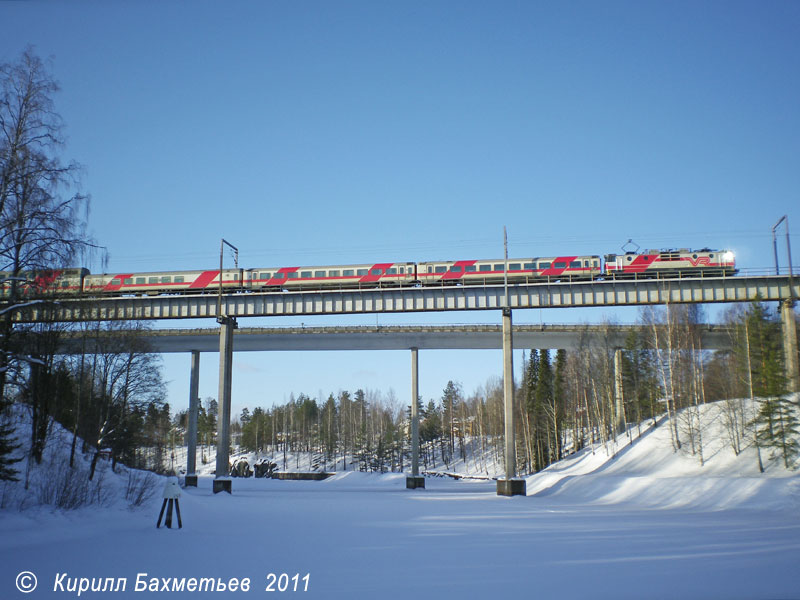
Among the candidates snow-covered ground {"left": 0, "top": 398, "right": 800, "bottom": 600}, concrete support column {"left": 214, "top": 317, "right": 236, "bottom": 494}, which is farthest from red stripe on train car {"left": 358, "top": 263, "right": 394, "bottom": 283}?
snow-covered ground {"left": 0, "top": 398, "right": 800, "bottom": 600}

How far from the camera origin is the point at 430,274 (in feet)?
154

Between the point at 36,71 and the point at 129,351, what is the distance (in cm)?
2683

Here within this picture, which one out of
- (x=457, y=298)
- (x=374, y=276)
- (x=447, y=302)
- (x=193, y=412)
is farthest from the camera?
(x=193, y=412)

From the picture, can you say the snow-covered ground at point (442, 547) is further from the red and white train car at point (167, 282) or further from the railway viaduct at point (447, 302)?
the red and white train car at point (167, 282)

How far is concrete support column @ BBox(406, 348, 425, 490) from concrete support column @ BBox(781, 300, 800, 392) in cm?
2570

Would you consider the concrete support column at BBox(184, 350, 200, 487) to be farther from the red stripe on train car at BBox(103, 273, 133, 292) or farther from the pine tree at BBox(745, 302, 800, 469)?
the pine tree at BBox(745, 302, 800, 469)

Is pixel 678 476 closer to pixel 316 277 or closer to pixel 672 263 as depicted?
pixel 672 263

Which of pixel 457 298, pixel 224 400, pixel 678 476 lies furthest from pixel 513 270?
pixel 224 400

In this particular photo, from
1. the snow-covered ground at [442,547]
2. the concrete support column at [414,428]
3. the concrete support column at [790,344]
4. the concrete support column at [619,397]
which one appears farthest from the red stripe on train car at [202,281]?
the concrete support column at [790,344]

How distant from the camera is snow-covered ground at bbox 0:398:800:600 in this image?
1066 centimetres

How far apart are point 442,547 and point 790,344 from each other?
119 feet

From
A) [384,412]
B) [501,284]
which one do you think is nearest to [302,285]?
[501,284]

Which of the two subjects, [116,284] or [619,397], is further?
[619,397]

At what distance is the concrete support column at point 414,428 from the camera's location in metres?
45.9
